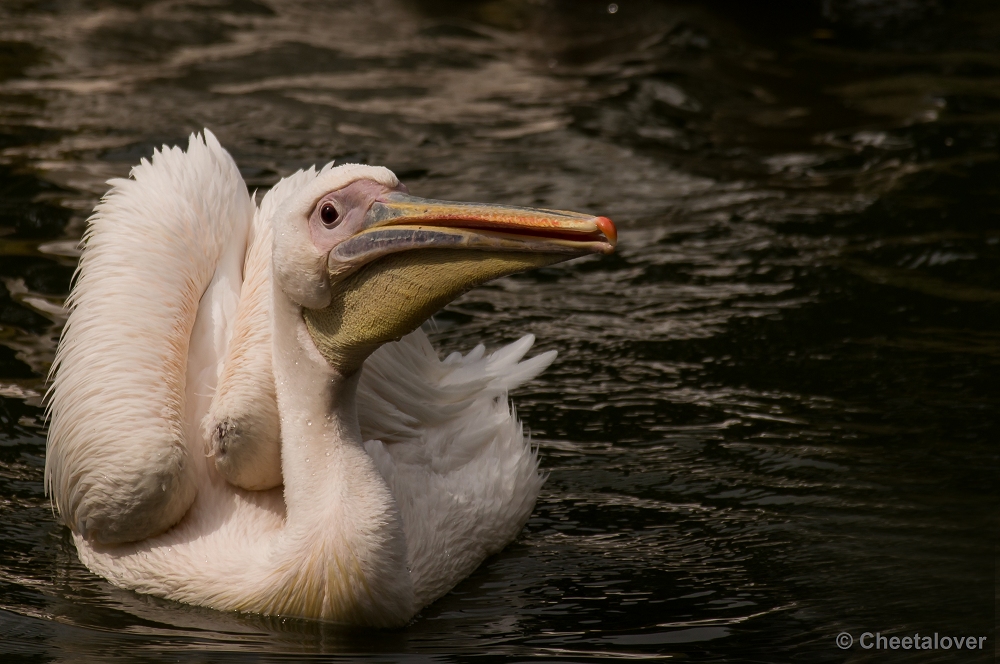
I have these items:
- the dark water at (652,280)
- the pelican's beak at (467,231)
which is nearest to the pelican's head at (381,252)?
the pelican's beak at (467,231)

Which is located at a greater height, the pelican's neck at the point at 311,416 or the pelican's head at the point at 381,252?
the pelican's head at the point at 381,252

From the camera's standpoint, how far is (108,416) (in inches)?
148

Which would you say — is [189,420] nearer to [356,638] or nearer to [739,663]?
[356,638]

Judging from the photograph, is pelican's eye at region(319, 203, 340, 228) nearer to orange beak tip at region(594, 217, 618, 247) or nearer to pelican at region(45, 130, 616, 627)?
pelican at region(45, 130, 616, 627)

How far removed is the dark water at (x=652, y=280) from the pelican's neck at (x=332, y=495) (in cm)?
16

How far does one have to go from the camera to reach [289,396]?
3.50 meters

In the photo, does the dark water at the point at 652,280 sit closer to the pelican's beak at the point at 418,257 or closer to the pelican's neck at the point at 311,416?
the pelican's neck at the point at 311,416

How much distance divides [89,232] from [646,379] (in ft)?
7.43

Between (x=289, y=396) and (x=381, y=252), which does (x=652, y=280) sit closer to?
(x=289, y=396)

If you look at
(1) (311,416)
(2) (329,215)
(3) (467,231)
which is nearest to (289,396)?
(1) (311,416)

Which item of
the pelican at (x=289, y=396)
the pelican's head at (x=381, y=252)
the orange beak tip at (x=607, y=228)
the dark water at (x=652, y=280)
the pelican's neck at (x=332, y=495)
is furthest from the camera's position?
the dark water at (x=652, y=280)

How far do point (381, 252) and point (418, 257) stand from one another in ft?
0.32

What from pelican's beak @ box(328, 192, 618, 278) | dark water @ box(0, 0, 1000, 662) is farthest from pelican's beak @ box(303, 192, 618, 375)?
dark water @ box(0, 0, 1000, 662)

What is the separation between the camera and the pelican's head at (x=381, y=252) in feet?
10.2
